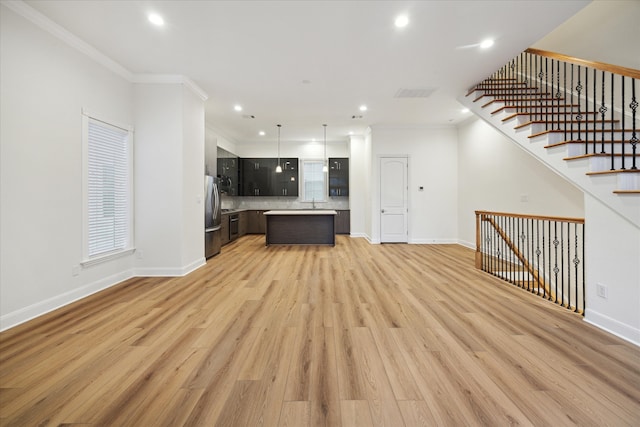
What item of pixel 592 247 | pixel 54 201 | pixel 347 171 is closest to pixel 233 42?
pixel 54 201

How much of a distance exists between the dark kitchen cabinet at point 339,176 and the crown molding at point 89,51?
4.80m

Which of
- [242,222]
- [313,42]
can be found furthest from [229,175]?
[313,42]

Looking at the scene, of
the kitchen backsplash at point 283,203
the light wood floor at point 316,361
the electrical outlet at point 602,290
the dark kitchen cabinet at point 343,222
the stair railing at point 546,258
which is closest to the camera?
the light wood floor at point 316,361

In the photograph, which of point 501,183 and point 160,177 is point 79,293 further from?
point 501,183

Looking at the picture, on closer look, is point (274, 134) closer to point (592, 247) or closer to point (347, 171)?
point (347, 171)

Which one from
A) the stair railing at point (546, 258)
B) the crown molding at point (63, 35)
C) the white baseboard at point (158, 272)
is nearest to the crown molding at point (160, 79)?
the crown molding at point (63, 35)

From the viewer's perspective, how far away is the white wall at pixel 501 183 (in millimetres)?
4316

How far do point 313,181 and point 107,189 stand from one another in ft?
21.3

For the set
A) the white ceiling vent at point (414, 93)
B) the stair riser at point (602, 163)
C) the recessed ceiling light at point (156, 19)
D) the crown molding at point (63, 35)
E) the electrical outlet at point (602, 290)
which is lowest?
the electrical outlet at point (602, 290)

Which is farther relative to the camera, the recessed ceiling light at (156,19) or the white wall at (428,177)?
the white wall at (428,177)

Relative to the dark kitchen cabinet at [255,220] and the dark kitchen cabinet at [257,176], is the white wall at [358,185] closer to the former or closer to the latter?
the dark kitchen cabinet at [257,176]

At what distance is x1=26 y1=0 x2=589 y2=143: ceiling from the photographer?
2.78 m

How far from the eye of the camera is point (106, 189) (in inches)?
148

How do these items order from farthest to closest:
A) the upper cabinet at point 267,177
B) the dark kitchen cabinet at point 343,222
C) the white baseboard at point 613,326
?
the upper cabinet at point 267,177 → the dark kitchen cabinet at point 343,222 → the white baseboard at point 613,326
